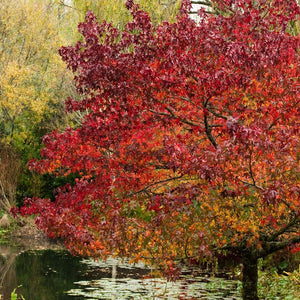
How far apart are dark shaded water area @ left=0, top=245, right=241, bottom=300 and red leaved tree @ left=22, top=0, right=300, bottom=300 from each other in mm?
1167

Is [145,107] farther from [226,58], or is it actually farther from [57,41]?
[57,41]

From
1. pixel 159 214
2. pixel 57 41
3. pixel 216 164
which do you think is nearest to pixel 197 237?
pixel 159 214

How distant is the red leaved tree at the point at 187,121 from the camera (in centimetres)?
602

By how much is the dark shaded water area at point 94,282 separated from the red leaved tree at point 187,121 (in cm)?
117

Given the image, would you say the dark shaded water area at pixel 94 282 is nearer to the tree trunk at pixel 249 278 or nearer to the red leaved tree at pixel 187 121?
the tree trunk at pixel 249 278

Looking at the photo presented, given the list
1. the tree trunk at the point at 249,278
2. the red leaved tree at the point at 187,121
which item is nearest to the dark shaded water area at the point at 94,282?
the tree trunk at the point at 249,278

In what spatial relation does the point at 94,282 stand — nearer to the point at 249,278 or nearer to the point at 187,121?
the point at 249,278

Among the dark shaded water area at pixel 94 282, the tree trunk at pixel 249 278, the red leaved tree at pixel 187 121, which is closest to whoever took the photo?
the red leaved tree at pixel 187 121

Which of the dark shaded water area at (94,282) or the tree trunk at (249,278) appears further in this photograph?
the dark shaded water area at (94,282)

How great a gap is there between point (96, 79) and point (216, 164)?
1926mm

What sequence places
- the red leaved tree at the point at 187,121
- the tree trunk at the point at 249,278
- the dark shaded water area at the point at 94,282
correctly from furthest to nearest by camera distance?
the dark shaded water area at the point at 94,282
the tree trunk at the point at 249,278
the red leaved tree at the point at 187,121

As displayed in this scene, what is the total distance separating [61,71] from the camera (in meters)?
23.3

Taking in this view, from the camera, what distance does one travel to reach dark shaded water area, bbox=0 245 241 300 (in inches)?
374

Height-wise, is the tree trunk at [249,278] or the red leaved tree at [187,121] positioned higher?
the red leaved tree at [187,121]
